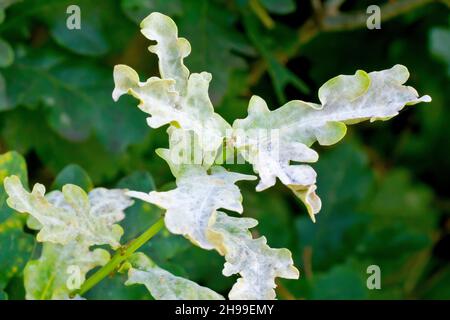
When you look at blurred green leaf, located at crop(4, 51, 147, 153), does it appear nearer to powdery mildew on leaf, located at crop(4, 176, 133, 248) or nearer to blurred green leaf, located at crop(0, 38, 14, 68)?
blurred green leaf, located at crop(0, 38, 14, 68)

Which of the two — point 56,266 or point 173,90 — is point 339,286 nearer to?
point 56,266

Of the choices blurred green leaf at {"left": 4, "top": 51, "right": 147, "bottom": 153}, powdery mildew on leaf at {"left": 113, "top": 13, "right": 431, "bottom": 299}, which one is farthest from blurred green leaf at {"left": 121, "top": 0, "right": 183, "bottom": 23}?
powdery mildew on leaf at {"left": 113, "top": 13, "right": 431, "bottom": 299}

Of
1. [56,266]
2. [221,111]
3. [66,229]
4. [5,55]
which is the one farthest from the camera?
[221,111]

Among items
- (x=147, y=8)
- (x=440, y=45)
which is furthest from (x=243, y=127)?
(x=440, y=45)

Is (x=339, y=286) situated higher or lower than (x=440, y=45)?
lower
